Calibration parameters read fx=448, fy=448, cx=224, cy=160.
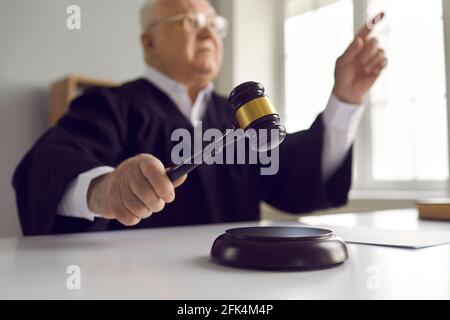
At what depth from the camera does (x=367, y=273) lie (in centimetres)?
43

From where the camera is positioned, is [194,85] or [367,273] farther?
[194,85]

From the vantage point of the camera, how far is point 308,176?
114cm

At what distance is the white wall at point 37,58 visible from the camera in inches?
84.2

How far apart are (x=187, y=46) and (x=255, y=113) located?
0.97 meters

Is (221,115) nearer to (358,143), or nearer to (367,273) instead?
(358,143)

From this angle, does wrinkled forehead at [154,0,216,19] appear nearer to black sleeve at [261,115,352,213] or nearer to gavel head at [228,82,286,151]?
black sleeve at [261,115,352,213]

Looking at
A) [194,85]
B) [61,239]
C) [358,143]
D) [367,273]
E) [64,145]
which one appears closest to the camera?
[367,273]

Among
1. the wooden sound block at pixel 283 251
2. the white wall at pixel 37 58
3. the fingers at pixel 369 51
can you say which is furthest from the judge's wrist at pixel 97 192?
the white wall at pixel 37 58

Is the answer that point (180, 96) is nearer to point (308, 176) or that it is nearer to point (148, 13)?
point (148, 13)

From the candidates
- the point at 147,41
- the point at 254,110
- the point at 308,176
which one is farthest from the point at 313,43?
the point at 147,41

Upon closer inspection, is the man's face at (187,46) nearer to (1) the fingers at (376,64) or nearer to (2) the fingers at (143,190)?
(1) the fingers at (376,64)

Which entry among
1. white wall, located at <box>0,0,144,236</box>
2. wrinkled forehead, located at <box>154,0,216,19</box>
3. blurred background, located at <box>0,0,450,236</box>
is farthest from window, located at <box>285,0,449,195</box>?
white wall, located at <box>0,0,144,236</box>
